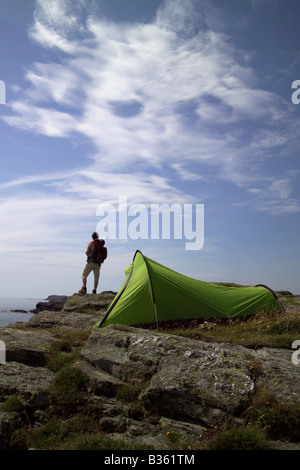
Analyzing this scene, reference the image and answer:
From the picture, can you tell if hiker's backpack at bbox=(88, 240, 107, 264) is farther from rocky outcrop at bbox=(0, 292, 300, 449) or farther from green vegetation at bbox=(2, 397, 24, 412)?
green vegetation at bbox=(2, 397, 24, 412)

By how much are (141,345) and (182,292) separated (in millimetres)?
5209

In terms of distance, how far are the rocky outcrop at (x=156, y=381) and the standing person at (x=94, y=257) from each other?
10877mm

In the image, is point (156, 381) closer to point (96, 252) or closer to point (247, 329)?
point (247, 329)

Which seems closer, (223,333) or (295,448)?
(295,448)

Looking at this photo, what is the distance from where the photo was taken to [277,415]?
6.51 meters

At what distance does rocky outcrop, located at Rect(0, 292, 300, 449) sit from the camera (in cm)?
682

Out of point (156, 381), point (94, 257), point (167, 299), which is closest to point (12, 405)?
point (156, 381)

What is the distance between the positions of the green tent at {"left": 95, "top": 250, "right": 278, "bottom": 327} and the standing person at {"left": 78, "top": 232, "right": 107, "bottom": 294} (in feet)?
19.3

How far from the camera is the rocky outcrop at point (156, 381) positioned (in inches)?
268

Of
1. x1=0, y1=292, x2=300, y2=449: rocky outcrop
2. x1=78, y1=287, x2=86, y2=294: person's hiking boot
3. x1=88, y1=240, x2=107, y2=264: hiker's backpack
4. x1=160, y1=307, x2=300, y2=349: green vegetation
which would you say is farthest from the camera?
x1=78, y1=287, x2=86, y2=294: person's hiking boot

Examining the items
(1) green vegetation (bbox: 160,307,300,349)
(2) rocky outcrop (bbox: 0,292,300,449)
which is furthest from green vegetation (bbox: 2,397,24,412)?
(1) green vegetation (bbox: 160,307,300,349)

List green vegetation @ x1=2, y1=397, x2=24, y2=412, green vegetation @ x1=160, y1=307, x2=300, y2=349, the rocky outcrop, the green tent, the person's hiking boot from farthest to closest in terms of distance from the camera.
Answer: the person's hiking boot < the green tent < green vegetation @ x1=160, y1=307, x2=300, y2=349 < green vegetation @ x1=2, y1=397, x2=24, y2=412 < the rocky outcrop

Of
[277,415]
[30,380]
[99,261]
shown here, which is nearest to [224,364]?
[277,415]

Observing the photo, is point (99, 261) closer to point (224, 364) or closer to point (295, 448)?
point (224, 364)
